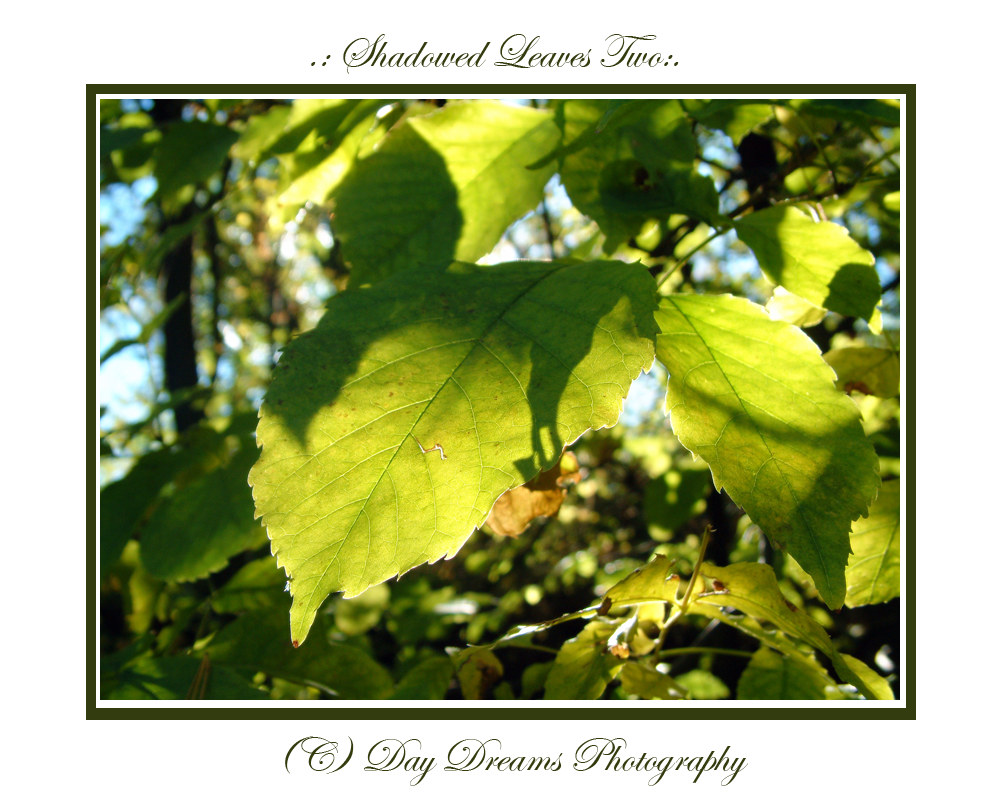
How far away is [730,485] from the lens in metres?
0.44

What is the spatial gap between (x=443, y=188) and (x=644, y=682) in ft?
1.67


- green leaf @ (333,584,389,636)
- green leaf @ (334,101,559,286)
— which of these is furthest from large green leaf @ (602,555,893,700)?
green leaf @ (333,584,389,636)

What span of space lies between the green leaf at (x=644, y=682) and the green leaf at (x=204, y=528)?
19.8 inches

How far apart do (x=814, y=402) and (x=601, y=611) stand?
218 millimetres

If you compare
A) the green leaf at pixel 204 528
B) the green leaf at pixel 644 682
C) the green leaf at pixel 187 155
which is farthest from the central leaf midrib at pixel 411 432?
the green leaf at pixel 187 155

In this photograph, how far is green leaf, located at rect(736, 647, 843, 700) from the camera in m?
0.68

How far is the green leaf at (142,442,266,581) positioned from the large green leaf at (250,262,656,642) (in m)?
0.55

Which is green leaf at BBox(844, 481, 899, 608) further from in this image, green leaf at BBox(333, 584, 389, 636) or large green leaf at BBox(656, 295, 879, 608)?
green leaf at BBox(333, 584, 389, 636)

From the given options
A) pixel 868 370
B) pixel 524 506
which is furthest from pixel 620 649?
pixel 868 370

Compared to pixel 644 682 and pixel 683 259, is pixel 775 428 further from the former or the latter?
pixel 644 682

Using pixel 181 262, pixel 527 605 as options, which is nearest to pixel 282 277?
pixel 181 262

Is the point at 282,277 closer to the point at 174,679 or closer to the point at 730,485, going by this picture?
the point at 174,679

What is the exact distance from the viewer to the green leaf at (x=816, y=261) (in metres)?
0.55

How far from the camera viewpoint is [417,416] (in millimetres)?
404
